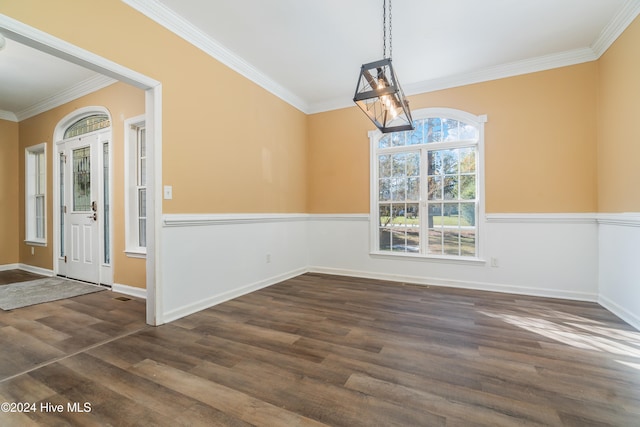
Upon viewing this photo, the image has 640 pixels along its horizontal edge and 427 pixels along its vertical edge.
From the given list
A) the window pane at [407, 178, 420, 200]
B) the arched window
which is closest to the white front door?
the arched window

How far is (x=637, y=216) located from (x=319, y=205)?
3.62 metres

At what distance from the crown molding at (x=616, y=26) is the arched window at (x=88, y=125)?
18.8 ft

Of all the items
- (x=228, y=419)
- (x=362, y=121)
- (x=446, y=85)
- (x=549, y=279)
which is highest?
(x=446, y=85)

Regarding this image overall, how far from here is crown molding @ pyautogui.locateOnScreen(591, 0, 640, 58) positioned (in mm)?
2426

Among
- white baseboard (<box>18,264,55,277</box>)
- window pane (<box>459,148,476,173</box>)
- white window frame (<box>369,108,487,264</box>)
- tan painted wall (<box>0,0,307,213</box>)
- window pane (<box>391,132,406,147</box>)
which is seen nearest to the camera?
tan painted wall (<box>0,0,307,213</box>)

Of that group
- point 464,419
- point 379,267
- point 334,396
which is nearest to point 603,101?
point 379,267

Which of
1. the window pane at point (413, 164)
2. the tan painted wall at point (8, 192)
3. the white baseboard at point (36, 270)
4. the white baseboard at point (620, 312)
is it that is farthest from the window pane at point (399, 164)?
the tan painted wall at point (8, 192)

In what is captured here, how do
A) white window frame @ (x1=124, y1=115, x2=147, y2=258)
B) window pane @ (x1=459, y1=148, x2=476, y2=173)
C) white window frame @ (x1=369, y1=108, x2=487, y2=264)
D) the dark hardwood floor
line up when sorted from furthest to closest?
1. window pane @ (x1=459, y1=148, x2=476, y2=173)
2. white window frame @ (x1=369, y1=108, x2=487, y2=264)
3. white window frame @ (x1=124, y1=115, x2=147, y2=258)
4. the dark hardwood floor

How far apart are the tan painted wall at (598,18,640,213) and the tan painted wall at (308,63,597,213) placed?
129 millimetres

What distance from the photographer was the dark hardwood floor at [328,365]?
1.42 m

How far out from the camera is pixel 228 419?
139cm

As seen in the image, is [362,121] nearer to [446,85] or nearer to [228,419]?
[446,85]

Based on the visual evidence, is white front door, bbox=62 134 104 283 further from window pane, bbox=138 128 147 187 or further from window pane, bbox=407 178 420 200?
window pane, bbox=407 178 420 200

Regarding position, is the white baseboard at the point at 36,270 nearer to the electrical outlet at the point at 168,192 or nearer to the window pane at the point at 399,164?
the electrical outlet at the point at 168,192
